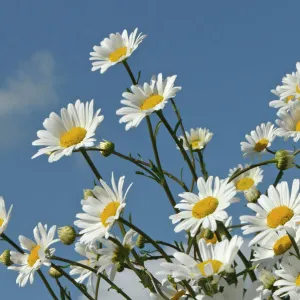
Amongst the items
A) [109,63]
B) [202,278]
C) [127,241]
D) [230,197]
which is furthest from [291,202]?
[109,63]

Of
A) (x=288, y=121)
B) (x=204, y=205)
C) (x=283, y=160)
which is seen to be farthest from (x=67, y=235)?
(x=288, y=121)

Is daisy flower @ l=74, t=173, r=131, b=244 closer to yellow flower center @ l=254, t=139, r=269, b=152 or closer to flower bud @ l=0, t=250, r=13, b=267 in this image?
flower bud @ l=0, t=250, r=13, b=267

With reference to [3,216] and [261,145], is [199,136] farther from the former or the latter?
[3,216]

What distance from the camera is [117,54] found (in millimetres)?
2742

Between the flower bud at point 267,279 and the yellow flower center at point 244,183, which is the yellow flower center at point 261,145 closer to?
the yellow flower center at point 244,183

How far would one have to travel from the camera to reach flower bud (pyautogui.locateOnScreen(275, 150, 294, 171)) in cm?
243

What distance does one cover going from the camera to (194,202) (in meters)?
2.16

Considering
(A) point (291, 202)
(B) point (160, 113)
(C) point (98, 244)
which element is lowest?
(A) point (291, 202)

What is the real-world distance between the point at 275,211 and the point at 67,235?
2.11 feet

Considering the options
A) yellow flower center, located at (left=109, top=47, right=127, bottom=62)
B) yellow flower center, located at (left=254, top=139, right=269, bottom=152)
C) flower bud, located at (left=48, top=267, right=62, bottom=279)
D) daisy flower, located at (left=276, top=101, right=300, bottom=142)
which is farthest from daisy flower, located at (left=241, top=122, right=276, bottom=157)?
flower bud, located at (left=48, top=267, right=62, bottom=279)

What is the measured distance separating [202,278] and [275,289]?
0.29 meters

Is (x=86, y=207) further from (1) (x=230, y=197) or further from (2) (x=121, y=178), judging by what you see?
(1) (x=230, y=197)

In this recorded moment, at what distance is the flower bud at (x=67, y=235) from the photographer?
234 cm

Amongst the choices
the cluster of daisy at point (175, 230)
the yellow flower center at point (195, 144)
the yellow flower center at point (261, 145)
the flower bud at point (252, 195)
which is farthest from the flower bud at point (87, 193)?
the yellow flower center at point (261, 145)
